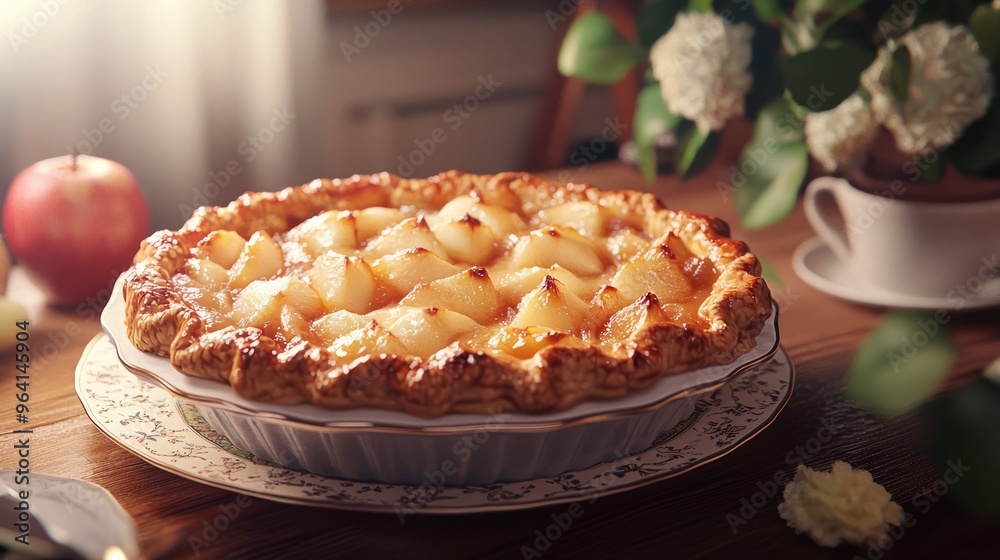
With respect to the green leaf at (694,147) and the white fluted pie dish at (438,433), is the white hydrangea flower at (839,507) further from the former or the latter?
the green leaf at (694,147)

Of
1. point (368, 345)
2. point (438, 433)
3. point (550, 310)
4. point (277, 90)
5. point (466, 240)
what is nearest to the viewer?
point (438, 433)

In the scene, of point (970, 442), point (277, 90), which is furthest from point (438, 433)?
point (277, 90)

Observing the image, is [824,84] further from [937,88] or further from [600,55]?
[600,55]

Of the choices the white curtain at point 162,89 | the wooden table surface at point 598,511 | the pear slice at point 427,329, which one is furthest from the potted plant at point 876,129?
the white curtain at point 162,89

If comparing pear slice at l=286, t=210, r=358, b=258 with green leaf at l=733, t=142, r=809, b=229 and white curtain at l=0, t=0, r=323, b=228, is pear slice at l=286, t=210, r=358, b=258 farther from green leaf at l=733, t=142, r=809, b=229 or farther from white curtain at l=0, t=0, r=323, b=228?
white curtain at l=0, t=0, r=323, b=228

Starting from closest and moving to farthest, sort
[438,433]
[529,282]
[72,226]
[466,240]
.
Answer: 1. [438,433]
2. [529,282]
3. [466,240]
4. [72,226]

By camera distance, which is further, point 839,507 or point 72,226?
point 72,226

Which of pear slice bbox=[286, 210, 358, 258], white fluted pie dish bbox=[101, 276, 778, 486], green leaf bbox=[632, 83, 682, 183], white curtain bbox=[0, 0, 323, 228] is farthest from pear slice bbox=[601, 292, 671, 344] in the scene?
white curtain bbox=[0, 0, 323, 228]
